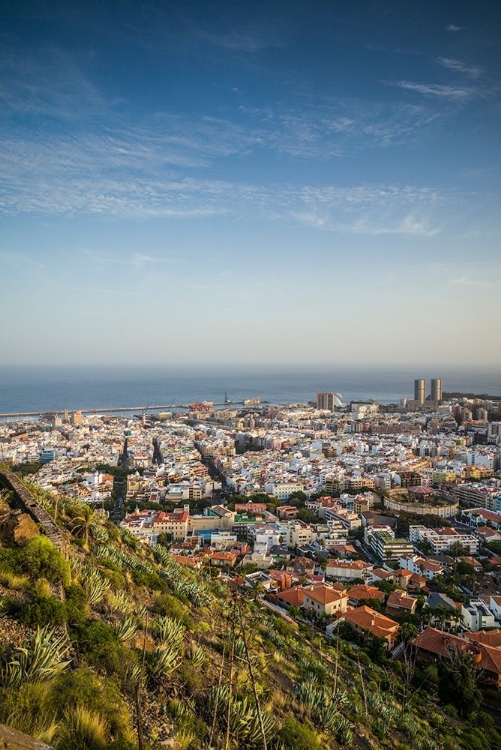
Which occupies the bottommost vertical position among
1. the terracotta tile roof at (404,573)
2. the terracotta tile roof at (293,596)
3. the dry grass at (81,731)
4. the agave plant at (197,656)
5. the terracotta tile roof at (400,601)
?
the terracotta tile roof at (404,573)

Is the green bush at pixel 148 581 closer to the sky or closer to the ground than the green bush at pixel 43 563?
closer to the ground

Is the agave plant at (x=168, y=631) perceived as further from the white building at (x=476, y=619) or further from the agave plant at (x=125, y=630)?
the white building at (x=476, y=619)

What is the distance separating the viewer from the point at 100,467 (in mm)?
21203

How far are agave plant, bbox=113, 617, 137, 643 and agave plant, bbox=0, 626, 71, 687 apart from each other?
1.67 feet

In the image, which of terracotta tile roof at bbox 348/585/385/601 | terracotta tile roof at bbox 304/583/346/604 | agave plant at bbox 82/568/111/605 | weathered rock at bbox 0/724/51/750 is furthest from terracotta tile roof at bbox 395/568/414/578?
weathered rock at bbox 0/724/51/750

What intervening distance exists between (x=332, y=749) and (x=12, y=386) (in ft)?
230

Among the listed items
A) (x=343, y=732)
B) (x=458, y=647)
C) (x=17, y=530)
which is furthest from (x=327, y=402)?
(x=17, y=530)

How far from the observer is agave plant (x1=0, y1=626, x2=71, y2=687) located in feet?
5.33

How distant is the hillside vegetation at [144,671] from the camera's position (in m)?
1.58

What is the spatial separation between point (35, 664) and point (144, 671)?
600 mm

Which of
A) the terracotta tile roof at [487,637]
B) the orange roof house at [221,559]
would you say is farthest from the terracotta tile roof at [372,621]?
the orange roof house at [221,559]

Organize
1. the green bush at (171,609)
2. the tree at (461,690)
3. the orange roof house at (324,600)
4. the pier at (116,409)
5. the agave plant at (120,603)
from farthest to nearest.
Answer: the pier at (116,409), the orange roof house at (324,600), the tree at (461,690), the green bush at (171,609), the agave plant at (120,603)

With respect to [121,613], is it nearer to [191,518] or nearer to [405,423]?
[191,518]

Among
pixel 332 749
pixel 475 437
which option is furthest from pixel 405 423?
pixel 332 749
